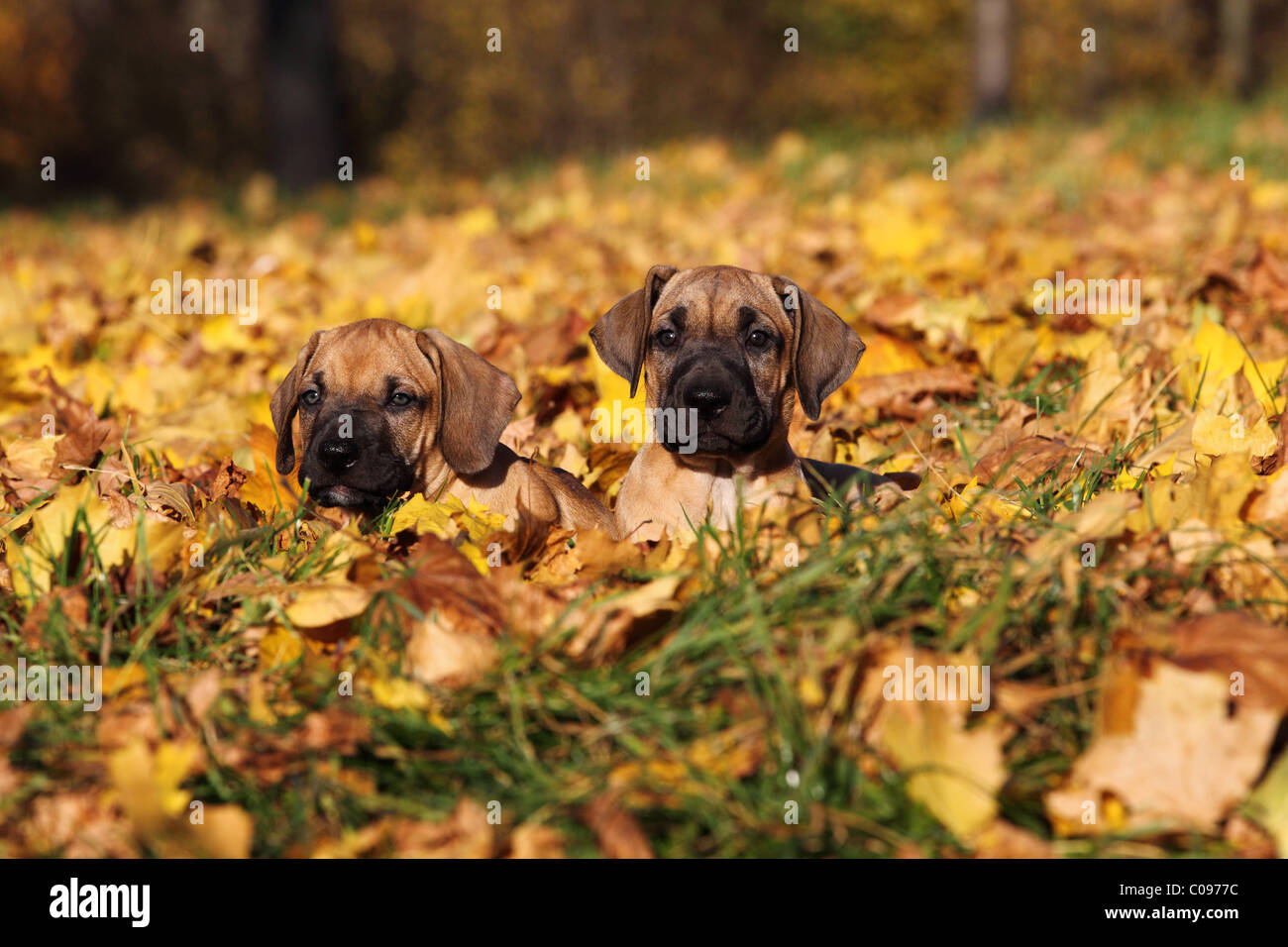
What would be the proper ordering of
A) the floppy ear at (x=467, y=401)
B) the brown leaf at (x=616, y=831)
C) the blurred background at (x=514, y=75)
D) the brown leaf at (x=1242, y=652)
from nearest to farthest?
the brown leaf at (x=616, y=831)
the brown leaf at (x=1242, y=652)
the floppy ear at (x=467, y=401)
the blurred background at (x=514, y=75)

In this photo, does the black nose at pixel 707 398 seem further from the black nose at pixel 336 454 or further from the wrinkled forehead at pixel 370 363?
the black nose at pixel 336 454

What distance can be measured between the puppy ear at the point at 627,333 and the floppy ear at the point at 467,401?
0.35m

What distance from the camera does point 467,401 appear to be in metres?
4.49

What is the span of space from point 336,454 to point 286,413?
477mm

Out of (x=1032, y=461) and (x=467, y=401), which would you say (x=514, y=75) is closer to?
(x=467, y=401)

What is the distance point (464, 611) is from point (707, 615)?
0.58 metres

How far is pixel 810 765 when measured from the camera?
2.58 meters

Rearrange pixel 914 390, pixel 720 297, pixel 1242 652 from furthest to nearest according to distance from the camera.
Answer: pixel 914 390 → pixel 720 297 → pixel 1242 652

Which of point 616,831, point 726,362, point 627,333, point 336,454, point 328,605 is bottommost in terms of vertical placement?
point 616,831

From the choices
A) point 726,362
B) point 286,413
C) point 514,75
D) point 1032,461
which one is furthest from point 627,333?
point 514,75

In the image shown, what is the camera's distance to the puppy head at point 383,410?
4.26 m

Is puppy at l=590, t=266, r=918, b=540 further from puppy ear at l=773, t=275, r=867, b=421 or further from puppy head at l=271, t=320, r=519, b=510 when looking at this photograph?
puppy head at l=271, t=320, r=519, b=510

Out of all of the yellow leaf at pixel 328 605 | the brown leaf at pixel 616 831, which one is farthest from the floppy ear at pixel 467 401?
the brown leaf at pixel 616 831

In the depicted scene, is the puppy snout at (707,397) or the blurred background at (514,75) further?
the blurred background at (514,75)
